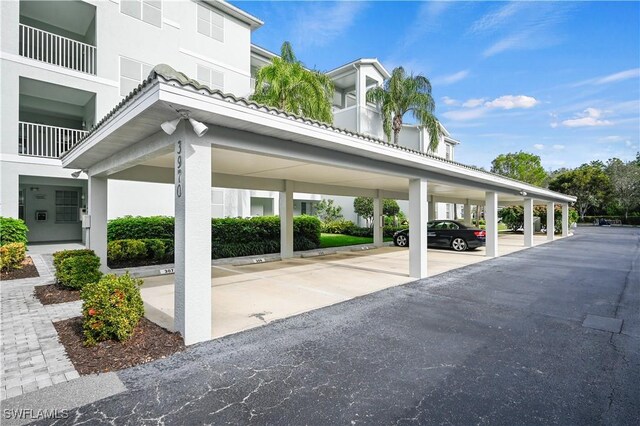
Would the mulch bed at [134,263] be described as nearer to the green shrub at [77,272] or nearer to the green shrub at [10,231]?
the green shrub at [77,272]

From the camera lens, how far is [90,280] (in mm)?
7375

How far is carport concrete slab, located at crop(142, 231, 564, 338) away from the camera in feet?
19.3

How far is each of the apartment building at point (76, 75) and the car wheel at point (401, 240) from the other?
9.32 m

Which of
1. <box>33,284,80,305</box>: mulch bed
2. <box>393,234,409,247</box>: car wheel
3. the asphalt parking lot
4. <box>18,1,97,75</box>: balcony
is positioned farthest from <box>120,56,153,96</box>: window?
<box>393,234,409,247</box>: car wheel

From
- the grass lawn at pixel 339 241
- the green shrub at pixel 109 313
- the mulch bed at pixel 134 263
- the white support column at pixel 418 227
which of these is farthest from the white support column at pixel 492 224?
the green shrub at pixel 109 313

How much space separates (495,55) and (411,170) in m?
9.74

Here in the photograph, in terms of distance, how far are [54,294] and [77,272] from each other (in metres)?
0.59

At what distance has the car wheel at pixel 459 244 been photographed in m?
16.3

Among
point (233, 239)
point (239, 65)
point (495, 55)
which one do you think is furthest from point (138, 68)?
point (495, 55)

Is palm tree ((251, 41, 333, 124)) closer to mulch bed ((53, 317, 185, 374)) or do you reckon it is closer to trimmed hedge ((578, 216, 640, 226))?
mulch bed ((53, 317, 185, 374))

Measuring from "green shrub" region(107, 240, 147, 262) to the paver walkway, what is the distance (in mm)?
2921

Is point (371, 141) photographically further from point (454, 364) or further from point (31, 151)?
point (31, 151)

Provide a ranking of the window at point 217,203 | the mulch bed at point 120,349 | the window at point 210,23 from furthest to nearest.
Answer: the window at point 210,23 < the window at point 217,203 < the mulch bed at point 120,349

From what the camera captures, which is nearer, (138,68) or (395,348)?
(395,348)
